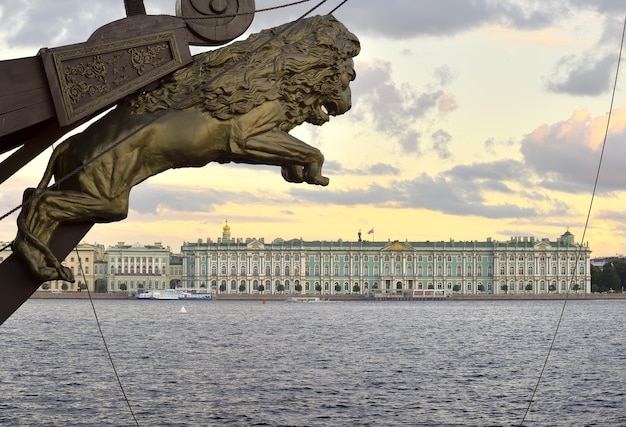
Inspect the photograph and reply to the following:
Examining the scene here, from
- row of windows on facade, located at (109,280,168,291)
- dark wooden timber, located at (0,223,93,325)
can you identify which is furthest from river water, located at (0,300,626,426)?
row of windows on facade, located at (109,280,168,291)

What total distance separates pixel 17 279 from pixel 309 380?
2118 cm

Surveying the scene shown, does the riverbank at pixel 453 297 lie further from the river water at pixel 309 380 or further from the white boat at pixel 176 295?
the river water at pixel 309 380

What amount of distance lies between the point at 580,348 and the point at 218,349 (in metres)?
11.7

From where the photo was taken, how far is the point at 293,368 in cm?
2712

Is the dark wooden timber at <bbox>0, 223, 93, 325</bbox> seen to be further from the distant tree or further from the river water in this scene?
the distant tree

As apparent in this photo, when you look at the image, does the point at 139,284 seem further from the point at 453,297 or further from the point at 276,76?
the point at 276,76

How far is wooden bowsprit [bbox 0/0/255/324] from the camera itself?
293 centimetres

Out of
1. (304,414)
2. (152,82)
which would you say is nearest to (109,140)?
(152,82)

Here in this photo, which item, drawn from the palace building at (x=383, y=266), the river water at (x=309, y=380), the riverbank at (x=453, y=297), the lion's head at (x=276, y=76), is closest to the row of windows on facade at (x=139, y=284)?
the riverbank at (x=453, y=297)

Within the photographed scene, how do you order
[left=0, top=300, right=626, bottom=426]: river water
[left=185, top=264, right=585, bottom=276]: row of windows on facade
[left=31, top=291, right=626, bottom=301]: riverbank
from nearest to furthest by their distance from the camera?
1. [left=0, top=300, right=626, bottom=426]: river water
2. [left=31, top=291, right=626, bottom=301]: riverbank
3. [left=185, top=264, right=585, bottom=276]: row of windows on facade

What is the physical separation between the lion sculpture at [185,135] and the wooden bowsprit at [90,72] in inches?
2.2

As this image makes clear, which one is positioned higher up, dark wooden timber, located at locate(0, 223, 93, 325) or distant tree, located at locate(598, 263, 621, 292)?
dark wooden timber, located at locate(0, 223, 93, 325)

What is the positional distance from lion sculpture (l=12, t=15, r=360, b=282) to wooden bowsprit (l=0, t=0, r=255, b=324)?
0.19ft

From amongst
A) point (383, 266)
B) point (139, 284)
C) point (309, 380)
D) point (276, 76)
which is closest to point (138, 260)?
point (139, 284)
